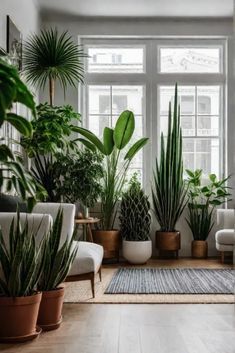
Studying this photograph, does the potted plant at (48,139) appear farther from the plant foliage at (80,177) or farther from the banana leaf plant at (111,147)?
the banana leaf plant at (111,147)

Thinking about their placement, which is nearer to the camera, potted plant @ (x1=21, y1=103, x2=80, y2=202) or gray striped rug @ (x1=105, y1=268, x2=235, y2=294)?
gray striped rug @ (x1=105, y1=268, x2=235, y2=294)

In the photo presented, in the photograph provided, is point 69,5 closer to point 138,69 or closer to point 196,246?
point 138,69

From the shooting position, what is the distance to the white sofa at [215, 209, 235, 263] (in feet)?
22.3

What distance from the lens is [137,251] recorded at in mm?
6828

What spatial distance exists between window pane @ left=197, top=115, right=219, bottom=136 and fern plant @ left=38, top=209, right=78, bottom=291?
177 inches

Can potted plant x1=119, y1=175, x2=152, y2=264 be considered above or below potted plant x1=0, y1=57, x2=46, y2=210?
below

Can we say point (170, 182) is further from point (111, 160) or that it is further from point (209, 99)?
point (209, 99)

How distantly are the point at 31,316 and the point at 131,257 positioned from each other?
3.51 meters

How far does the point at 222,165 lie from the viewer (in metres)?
7.79

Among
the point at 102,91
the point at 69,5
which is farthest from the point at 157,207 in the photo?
the point at 69,5

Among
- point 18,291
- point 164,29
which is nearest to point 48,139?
point 18,291

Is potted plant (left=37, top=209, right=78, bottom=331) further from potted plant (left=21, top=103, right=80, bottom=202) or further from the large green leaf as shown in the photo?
the large green leaf

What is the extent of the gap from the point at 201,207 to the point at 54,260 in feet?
13.2

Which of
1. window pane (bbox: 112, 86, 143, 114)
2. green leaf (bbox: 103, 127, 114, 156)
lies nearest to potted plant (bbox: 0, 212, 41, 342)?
green leaf (bbox: 103, 127, 114, 156)
